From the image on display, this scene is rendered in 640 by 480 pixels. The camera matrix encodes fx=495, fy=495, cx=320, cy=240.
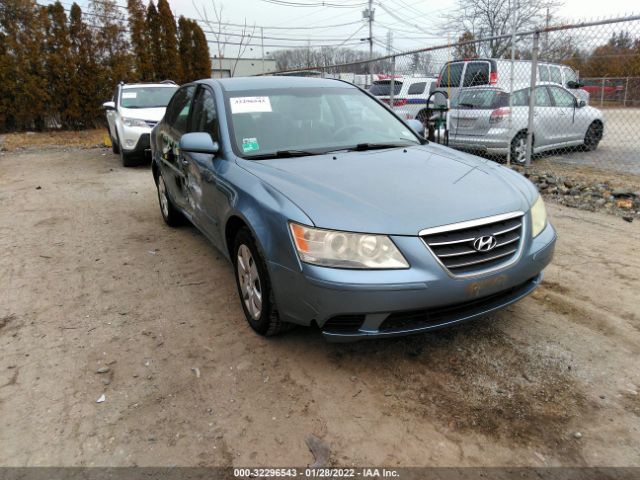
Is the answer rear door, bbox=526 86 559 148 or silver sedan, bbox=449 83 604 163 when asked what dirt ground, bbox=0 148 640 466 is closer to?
silver sedan, bbox=449 83 604 163

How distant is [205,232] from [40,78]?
51.7 ft

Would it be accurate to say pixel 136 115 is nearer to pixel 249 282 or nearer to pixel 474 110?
pixel 474 110

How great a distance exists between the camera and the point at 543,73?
11.4 meters

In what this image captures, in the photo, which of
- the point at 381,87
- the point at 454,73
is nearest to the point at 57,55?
the point at 381,87

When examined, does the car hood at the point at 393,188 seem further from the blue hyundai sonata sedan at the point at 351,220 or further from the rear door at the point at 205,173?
the rear door at the point at 205,173

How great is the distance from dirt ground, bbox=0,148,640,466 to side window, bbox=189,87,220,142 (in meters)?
1.22

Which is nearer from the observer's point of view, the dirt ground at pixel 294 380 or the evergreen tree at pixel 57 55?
the dirt ground at pixel 294 380

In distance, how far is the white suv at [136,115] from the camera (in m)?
9.87

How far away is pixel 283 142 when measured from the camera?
3.56m

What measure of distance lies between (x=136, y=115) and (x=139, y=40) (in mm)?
10732

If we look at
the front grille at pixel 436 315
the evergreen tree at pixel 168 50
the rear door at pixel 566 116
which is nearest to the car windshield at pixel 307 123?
the front grille at pixel 436 315

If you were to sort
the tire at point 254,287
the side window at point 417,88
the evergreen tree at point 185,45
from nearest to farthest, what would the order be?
the tire at point 254,287, the side window at point 417,88, the evergreen tree at point 185,45

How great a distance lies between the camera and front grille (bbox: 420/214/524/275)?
2512 mm

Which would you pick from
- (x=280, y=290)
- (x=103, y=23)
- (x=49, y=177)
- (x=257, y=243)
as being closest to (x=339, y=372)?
(x=280, y=290)
